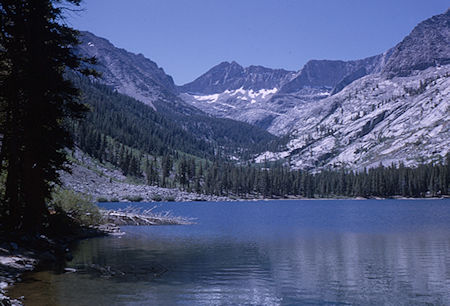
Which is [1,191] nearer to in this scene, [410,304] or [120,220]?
[120,220]

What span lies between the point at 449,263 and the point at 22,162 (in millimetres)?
34052

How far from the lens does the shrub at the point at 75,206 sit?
3912cm

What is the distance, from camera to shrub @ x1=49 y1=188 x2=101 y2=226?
3912 centimetres

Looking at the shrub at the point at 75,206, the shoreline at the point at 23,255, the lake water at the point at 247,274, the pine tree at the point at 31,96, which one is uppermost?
the pine tree at the point at 31,96

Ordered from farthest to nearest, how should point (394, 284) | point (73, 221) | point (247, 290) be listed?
point (73, 221), point (394, 284), point (247, 290)

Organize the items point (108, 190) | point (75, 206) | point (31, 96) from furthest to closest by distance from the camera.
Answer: point (108, 190) → point (75, 206) → point (31, 96)

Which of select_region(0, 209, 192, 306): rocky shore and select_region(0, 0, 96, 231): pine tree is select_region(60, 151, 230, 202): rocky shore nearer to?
select_region(0, 0, 96, 231): pine tree

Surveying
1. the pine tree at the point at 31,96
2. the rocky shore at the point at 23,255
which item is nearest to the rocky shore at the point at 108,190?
the pine tree at the point at 31,96

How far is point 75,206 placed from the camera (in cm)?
4097

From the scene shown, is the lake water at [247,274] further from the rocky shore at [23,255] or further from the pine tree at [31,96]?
the pine tree at [31,96]

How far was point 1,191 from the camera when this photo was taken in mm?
32906

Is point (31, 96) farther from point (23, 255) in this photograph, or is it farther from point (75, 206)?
point (75, 206)

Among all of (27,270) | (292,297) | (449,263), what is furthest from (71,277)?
(449,263)

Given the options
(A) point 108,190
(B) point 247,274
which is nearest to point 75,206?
(B) point 247,274
